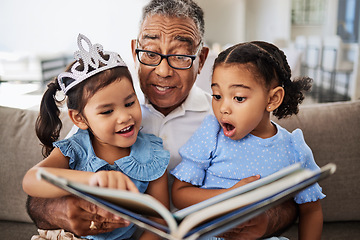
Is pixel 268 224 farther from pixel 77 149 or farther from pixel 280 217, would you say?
pixel 77 149

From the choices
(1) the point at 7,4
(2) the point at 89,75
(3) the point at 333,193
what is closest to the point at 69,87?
(2) the point at 89,75

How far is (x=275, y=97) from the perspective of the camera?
4.03ft

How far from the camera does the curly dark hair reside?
3.85ft

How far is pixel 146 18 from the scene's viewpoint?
152 cm

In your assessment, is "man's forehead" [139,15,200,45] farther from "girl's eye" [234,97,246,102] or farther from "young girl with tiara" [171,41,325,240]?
"girl's eye" [234,97,246,102]

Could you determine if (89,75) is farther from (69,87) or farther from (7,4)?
(7,4)

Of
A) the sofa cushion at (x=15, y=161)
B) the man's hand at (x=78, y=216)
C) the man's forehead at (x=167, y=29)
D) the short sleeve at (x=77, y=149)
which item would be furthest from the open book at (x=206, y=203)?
the sofa cushion at (x=15, y=161)

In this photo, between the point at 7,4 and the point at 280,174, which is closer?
the point at 280,174

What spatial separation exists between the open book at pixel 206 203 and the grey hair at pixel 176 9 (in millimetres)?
931

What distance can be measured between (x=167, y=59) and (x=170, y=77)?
75 mm

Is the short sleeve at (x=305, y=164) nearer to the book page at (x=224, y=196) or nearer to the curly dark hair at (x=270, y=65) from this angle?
the curly dark hair at (x=270, y=65)

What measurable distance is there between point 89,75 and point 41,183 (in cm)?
39

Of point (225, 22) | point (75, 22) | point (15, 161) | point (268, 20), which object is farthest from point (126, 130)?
point (225, 22)

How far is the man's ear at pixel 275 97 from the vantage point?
3.96 ft
